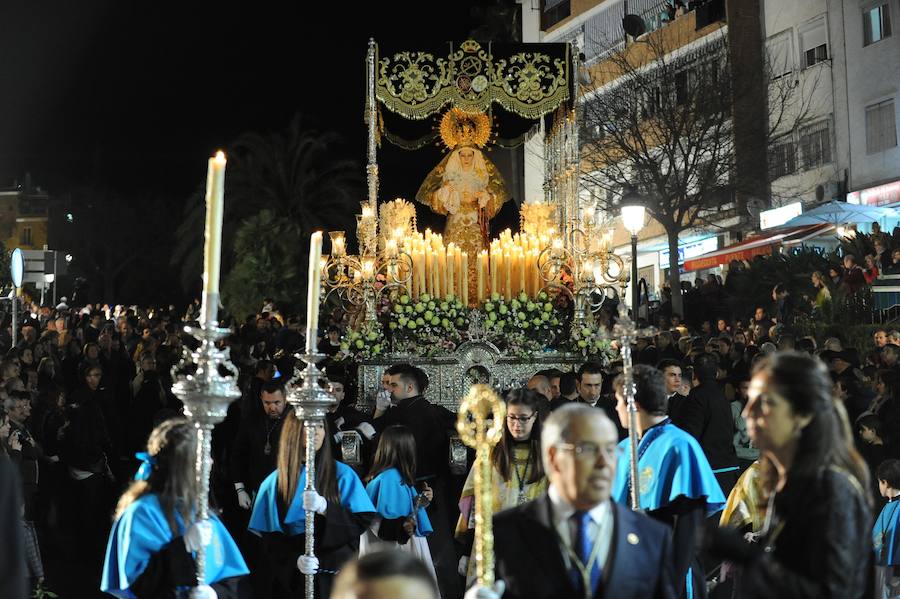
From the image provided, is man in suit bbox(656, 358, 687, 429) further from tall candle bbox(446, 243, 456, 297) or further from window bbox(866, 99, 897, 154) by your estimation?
window bbox(866, 99, 897, 154)

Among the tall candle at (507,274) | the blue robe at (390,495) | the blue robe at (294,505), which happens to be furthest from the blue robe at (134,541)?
the tall candle at (507,274)

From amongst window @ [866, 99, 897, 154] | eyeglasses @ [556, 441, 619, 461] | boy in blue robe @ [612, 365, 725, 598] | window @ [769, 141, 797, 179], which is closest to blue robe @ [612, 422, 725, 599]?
boy in blue robe @ [612, 365, 725, 598]

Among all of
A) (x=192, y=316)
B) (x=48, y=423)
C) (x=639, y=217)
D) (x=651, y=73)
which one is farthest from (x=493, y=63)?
(x=651, y=73)

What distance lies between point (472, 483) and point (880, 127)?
2554cm

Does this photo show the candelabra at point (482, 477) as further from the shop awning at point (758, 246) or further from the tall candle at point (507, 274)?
the shop awning at point (758, 246)

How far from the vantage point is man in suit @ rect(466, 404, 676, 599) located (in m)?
3.78

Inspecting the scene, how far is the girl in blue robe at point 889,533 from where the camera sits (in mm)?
7695

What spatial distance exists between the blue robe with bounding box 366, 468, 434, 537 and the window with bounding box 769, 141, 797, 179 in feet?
85.3

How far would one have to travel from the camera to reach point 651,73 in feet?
105

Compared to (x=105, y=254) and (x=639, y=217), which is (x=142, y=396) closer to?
(x=639, y=217)

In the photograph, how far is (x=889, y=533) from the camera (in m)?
7.74

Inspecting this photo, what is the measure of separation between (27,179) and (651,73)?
7626 cm

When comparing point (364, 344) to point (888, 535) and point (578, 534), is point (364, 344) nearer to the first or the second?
point (888, 535)

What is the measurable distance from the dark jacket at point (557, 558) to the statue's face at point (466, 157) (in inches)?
487
